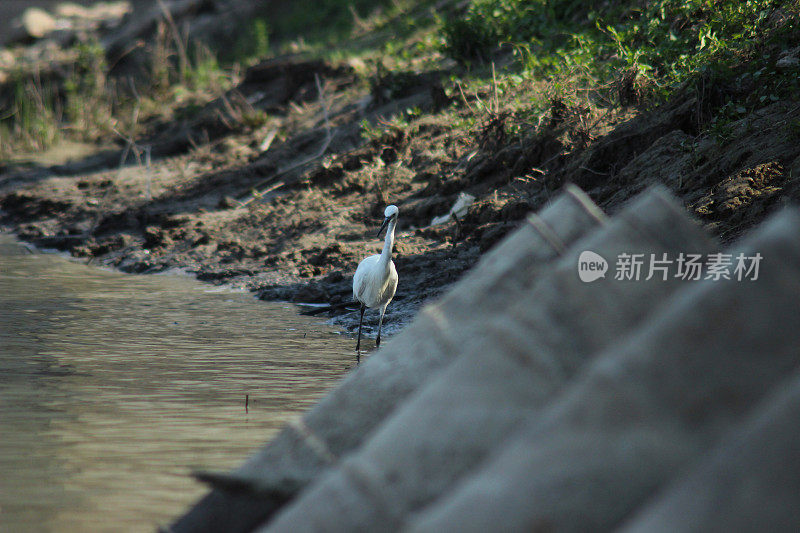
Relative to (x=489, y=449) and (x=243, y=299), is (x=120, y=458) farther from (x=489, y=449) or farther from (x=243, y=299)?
(x=243, y=299)

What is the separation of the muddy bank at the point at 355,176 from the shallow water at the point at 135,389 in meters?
1.16

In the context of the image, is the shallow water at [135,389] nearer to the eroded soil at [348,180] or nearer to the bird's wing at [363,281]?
the bird's wing at [363,281]

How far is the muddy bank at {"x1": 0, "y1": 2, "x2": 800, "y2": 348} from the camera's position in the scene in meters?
7.71

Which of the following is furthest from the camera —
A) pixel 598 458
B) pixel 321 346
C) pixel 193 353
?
pixel 321 346

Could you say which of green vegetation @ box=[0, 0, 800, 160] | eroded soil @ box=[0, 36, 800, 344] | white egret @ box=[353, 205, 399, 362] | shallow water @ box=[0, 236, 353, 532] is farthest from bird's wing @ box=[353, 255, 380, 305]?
green vegetation @ box=[0, 0, 800, 160]

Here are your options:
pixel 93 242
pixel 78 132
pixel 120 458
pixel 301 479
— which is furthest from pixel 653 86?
pixel 78 132

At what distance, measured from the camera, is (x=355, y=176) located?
11570mm

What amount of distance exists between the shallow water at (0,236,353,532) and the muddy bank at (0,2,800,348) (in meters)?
1.16

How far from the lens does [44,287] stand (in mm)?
9750

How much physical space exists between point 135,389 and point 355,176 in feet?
20.8

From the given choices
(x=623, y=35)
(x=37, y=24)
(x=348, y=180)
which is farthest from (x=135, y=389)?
(x=37, y=24)

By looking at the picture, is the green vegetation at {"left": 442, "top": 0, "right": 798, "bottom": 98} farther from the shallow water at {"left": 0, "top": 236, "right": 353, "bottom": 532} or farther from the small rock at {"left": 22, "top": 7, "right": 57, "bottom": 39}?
the small rock at {"left": 22, "top": 7, "right": 57, "bottom": 39}

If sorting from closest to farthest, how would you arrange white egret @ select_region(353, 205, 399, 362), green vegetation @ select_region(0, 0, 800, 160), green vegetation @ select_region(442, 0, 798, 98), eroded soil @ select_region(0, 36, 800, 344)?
white egret @ select_region(353, 205, 399, 362) → eroded soil @ select_region(0, 36, 800, 344) → green vegetation @ select_region(0, 0, 800, 160) → green vegetation @ select_region(442, 0, 798, 98)

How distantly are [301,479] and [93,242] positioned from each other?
10.5 m
